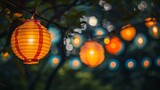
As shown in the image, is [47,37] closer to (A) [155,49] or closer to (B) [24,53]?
(B) [24,53]

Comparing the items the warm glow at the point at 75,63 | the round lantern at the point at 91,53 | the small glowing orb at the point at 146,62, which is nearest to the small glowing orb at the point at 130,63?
the small glowing orb at the point at 146,62

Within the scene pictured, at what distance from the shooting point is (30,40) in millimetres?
3916

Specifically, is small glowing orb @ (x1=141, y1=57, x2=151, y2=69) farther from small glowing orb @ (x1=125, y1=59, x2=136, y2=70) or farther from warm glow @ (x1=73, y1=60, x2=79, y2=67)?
warm glow @ (x1=73, y1=60, x2=79, y2=67)

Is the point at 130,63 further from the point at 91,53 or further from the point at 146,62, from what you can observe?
the point at 91,53

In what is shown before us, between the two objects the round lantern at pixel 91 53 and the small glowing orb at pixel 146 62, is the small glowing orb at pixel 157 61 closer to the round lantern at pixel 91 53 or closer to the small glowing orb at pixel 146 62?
the small glowing orb at pixel 146 62

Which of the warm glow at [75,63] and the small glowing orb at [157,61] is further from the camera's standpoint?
the small glowing orb at [157,61]

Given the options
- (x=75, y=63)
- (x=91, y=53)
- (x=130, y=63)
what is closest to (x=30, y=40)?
(x=91, y=53)

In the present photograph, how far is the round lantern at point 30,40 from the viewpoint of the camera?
3891 millimetres

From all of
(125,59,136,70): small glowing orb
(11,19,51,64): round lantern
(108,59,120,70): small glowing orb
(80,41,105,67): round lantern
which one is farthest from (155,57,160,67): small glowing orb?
(11,19,51,64): round lantern

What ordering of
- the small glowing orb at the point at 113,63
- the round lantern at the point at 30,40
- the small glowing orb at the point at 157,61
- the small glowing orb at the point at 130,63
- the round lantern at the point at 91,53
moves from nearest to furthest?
the round lantern at the point at 30,40, the round lantern at the point at 91,53, the small glowing orb at the point at 113,63, the small glowing orb at the point at 157,61, the small glowing orb at the point at 130,63

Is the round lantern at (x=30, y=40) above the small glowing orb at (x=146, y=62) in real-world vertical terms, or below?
above

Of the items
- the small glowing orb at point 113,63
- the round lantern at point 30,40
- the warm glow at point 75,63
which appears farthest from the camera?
the small glowing orb at point 113,63

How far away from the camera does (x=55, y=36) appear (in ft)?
25.1

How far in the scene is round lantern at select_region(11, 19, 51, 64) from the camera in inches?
153
